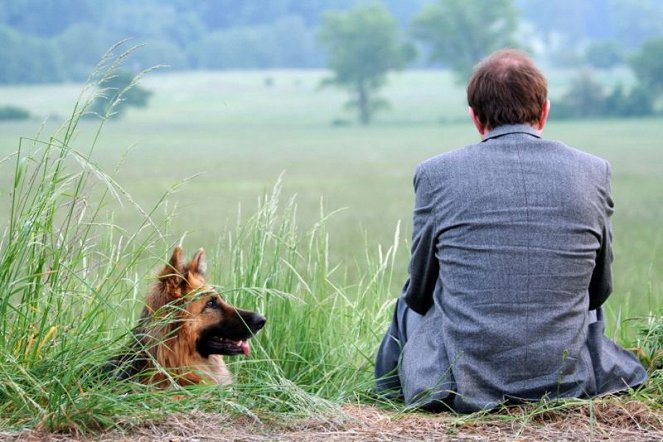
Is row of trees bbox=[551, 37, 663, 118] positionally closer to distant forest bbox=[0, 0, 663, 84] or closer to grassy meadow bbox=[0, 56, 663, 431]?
distant forest bbox=[0, 0, 663, 84]

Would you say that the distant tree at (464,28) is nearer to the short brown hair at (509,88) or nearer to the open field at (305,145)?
the open field at (305,145)

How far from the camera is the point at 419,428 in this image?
2.90 m

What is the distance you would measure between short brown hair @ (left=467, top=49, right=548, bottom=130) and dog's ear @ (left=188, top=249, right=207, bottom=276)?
1.11m

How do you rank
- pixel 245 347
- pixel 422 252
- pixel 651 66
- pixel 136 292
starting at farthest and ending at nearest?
pixel 651 66
pixel 136 292
pixel 245 347
pixel 422 252

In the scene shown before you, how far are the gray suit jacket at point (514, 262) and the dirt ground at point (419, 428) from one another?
0.25 feet

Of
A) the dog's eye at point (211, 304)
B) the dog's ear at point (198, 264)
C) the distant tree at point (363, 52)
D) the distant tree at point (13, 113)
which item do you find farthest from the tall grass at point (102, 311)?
the distant tree at point (363, 52)

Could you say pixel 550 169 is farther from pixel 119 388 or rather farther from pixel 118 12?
pixel 118 12

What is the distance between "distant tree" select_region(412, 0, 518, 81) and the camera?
2918 inches

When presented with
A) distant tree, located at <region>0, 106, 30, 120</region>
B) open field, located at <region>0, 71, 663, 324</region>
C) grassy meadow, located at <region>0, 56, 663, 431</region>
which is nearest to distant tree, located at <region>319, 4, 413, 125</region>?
open field, located at <region>0, 71, 663, 324</region>

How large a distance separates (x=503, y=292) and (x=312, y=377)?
1097 mm

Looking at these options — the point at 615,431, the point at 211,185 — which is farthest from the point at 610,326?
the point at 211,185

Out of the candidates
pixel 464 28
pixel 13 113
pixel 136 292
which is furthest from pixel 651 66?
pixel 136 292

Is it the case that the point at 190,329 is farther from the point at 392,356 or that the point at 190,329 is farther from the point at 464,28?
the point at 464,28

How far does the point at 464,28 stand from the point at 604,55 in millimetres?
13317
